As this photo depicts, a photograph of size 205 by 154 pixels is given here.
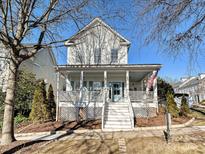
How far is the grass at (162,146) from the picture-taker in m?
6.53

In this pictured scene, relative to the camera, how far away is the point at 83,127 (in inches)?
470

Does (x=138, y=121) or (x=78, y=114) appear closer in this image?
(x=138, y=121)

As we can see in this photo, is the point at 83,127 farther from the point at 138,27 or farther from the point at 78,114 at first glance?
the point at 138,27

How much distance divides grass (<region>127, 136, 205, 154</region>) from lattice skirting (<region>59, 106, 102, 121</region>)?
6.34m

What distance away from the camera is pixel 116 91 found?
18156 millimetres

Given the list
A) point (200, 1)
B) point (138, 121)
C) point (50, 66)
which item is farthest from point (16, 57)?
point (50, 66)

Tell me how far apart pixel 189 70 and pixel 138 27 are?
5.65ft

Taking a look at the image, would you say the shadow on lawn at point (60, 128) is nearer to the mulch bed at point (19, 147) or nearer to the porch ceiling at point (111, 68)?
the mulch bed at point (19, 147)

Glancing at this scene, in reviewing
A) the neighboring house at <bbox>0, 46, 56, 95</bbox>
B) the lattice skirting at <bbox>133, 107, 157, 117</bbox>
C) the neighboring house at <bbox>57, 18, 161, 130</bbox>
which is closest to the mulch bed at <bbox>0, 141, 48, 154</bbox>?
the neighboring house at <bbox>57, 18, 161, 130</bbox>

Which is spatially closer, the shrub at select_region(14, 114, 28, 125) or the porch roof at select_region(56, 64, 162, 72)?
the shrub at select_region(14, 114, 28, 125)

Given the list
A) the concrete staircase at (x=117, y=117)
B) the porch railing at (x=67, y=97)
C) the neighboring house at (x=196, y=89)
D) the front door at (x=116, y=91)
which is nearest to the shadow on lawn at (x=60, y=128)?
the concrete staircase at (x=117, y=117)

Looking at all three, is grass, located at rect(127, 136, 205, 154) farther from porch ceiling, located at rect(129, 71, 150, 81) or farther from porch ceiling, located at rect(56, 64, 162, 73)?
porch ceiling, located at rect(129, 71, 150, 81)

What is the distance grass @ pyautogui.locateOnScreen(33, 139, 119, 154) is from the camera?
6.79 metres

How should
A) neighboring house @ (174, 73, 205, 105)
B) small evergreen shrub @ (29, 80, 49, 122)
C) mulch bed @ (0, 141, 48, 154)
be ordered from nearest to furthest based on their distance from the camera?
mulch bed @ (0, 141, 48, 154)
small evergreen shrub @ (29, 80, 49, 122)
neighboring house @ (174, 73, 205, 105)
